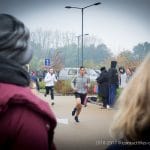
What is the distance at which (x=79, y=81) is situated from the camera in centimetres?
695

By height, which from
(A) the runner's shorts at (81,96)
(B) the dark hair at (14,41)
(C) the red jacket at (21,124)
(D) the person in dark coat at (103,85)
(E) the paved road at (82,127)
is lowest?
(E) the paved road at (82,127)

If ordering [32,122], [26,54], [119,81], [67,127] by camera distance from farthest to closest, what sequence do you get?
[67,127], [119,81], [26,54], [32,122]

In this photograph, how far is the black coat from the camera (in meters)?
5.97

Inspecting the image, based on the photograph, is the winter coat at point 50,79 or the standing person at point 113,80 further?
the standing person at point 113,80

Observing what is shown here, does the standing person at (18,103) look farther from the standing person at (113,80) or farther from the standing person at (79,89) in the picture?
the standing person at (79,89)

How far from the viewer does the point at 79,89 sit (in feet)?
22.9

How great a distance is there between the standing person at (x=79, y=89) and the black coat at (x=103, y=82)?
278 millimetres

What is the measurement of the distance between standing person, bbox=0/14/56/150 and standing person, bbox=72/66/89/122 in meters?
5.18

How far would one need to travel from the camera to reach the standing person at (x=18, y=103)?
3.77ft

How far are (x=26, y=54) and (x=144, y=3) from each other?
4.95m

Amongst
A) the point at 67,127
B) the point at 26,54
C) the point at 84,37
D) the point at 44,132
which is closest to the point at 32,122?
the point at 44,132

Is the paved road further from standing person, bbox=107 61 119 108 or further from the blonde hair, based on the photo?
the blonde hair

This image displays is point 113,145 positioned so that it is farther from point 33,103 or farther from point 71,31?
point 71,31

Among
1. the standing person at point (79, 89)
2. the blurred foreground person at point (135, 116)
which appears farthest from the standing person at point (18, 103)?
the standing person at point (79, 89)
